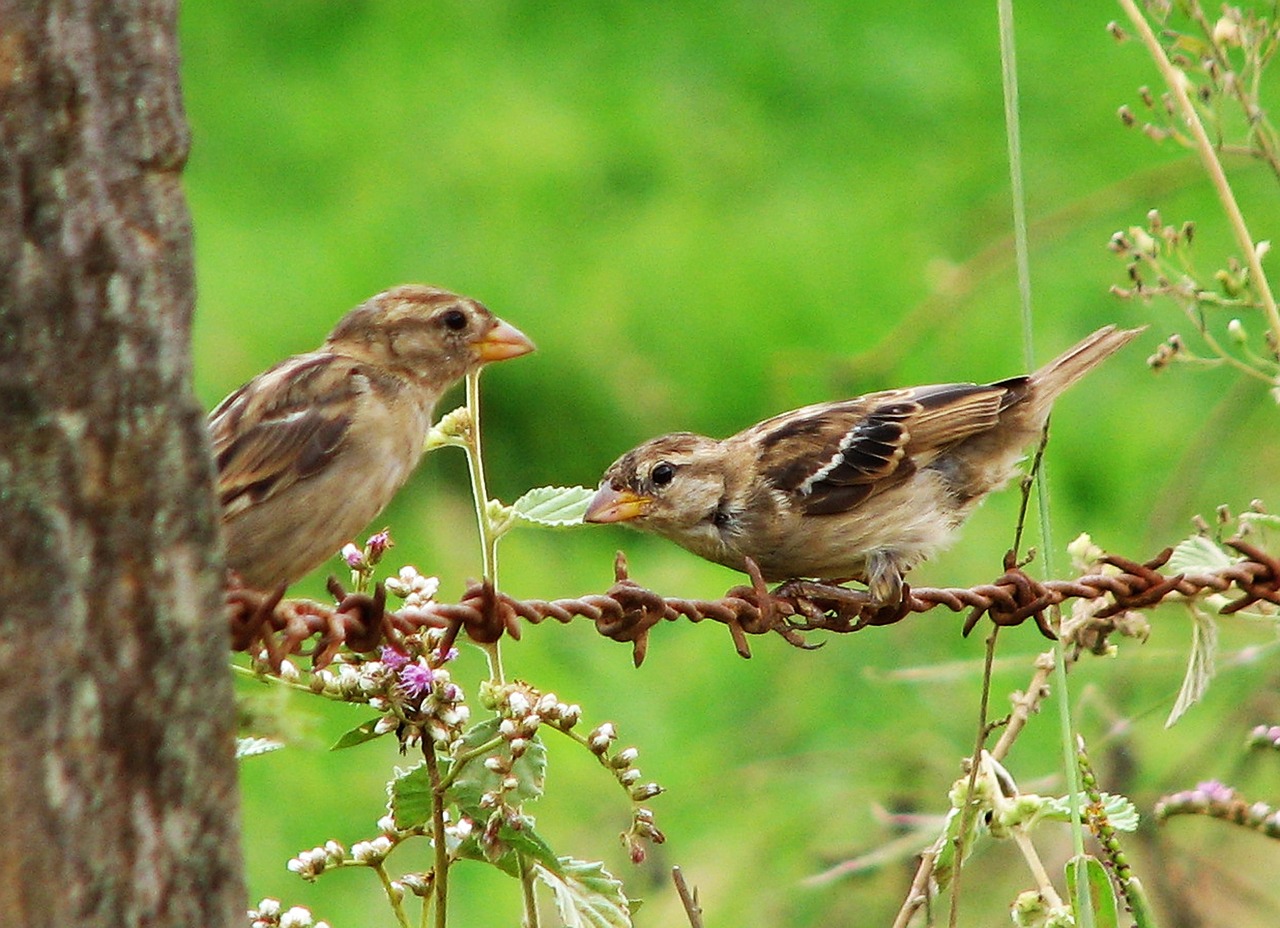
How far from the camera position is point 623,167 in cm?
864

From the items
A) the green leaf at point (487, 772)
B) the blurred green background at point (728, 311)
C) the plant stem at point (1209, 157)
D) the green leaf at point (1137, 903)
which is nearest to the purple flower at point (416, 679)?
the green leaf at point (487, 772)

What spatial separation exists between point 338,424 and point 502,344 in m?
0.56

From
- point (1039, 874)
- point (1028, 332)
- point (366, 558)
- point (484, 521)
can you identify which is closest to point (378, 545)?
point (366, 558)

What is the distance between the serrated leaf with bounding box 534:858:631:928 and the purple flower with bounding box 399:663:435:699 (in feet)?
1.14

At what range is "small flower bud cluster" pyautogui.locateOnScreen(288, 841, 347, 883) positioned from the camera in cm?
287

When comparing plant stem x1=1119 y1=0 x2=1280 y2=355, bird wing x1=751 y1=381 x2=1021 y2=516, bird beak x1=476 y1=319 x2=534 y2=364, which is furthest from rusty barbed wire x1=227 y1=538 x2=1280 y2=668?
bird beak x1=476 y1=319 x2=534 y2=364

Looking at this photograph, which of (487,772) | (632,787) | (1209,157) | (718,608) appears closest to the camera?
(487,772)

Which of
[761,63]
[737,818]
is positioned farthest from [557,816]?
[761,63]

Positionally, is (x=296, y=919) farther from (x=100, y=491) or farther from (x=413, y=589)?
(x=100, y=491)

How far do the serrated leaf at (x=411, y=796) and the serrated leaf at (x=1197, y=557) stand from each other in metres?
1.43

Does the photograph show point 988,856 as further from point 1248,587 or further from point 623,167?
point 623,167

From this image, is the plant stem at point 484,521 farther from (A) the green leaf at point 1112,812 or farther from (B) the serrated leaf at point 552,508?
(A) the green leaf at point 1112,812

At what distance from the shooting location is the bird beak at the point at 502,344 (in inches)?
163

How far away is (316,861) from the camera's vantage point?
2.88 metres
